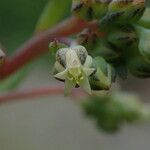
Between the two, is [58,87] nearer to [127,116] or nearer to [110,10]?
[127,116]

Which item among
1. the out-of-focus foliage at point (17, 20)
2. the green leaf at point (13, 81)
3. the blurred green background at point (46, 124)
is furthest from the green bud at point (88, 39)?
the blurred green background at point (46, 124)

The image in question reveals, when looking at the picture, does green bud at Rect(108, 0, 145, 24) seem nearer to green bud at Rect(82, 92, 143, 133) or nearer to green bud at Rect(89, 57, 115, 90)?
green bud at Rect(89, 57, 115, 90)

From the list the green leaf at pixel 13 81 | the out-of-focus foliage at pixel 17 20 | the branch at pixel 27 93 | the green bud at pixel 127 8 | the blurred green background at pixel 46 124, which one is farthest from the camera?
the blurred green background at pixel 46 124

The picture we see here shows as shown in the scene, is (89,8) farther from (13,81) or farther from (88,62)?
(13,81)

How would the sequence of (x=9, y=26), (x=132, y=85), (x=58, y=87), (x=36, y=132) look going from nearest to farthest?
(x=58, y=87), (x=9, y=26), (x=36, y=132), (x=132, y=85)

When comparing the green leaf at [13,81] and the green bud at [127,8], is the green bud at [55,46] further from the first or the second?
the green leaf at [13,81]

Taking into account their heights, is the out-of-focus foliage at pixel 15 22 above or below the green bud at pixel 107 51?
above

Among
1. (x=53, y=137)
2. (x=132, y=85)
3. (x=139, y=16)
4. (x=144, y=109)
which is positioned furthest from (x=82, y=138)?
(x=139, y=16)
